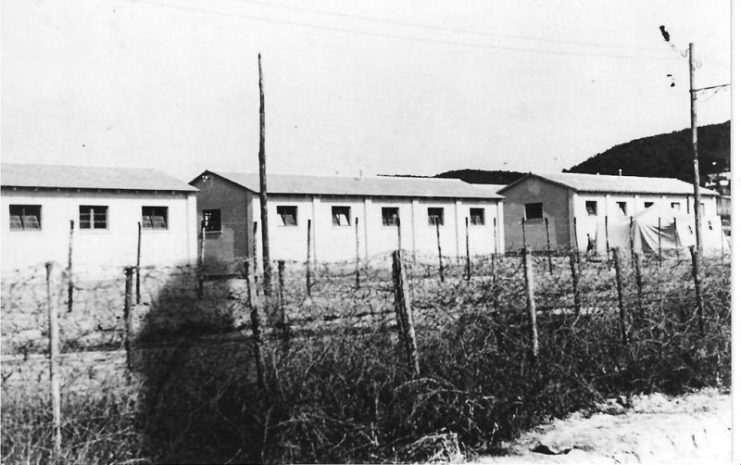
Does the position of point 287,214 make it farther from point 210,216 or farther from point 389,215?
point 389,215

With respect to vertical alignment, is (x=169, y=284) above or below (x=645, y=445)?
above

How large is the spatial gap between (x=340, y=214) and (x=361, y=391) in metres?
20.1

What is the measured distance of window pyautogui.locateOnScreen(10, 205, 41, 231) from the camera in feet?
57.0

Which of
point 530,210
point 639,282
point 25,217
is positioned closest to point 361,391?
point 639,282

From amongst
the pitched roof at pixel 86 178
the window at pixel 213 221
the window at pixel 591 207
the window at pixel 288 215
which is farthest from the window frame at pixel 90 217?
the window at pixel 591 207

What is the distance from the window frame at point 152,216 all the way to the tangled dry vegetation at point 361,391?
1524 cm

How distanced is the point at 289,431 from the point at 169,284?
1237 centimetres

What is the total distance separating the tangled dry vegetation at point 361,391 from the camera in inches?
203

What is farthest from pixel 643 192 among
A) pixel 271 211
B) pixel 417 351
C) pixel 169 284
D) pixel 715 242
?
pixel 417 351

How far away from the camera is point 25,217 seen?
17500 mm

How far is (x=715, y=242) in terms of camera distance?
20.3 meters

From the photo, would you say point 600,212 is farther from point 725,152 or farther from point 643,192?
point 725,152

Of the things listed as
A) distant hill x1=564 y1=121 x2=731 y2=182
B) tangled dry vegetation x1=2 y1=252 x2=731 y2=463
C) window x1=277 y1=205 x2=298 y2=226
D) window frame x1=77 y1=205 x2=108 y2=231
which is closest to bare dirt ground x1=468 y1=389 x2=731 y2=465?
tangled dry vegetation x1=2 y1=252 x2=731 y2=463

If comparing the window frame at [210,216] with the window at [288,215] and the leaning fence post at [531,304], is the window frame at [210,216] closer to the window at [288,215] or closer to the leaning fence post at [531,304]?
the window at [288,215]
